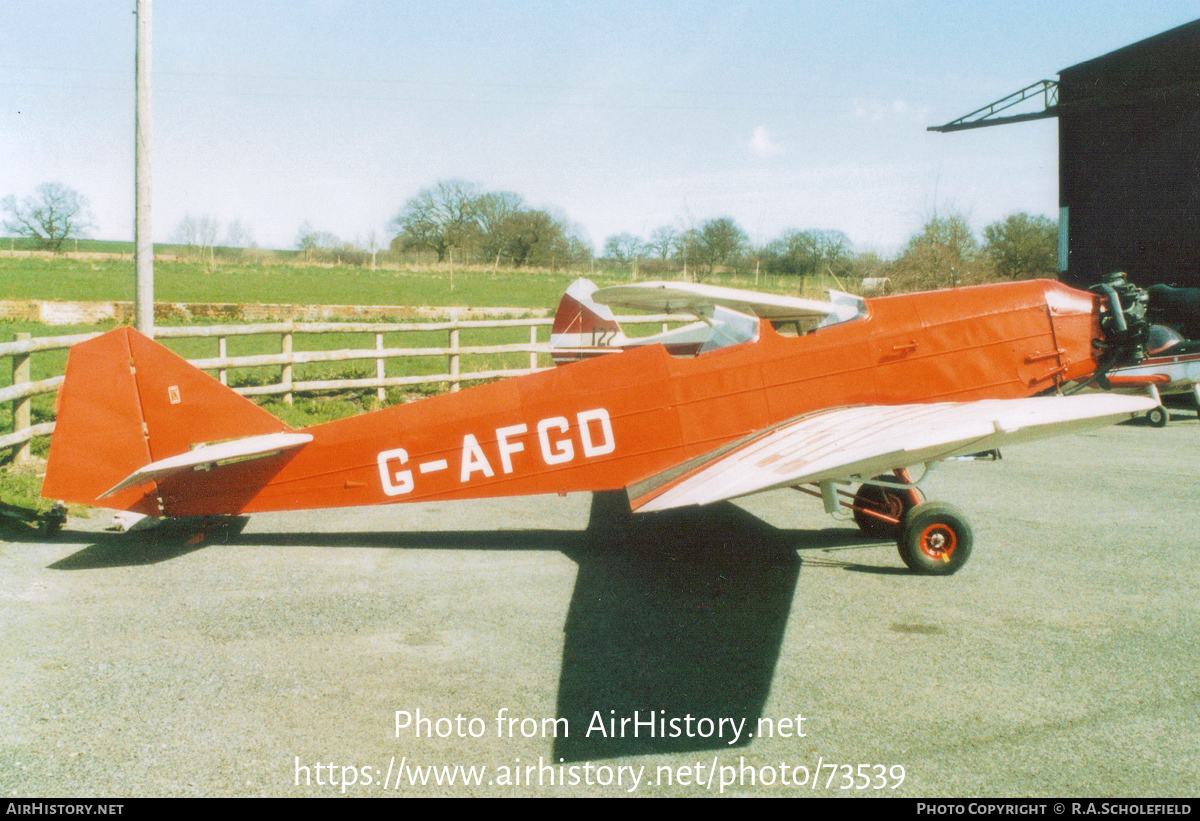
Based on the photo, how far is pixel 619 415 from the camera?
5715mm

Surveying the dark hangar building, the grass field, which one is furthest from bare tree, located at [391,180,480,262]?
the dark hangar building

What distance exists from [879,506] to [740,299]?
75.4 inches

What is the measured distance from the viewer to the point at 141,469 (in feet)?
17.1

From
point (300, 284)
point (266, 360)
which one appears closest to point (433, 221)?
point (300, 284)

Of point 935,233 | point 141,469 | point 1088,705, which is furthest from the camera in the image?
point 935,233

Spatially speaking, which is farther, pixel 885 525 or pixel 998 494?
pixel 998 494

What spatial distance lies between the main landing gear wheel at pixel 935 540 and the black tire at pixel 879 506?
0.54 meters

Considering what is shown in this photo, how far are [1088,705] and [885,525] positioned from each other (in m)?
2.76

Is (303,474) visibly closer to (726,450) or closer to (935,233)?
(726,450)

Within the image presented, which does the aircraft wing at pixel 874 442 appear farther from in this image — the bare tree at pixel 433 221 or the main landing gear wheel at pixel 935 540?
the bare tree at pixel 433 221

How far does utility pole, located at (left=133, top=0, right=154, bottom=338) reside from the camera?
324 inches

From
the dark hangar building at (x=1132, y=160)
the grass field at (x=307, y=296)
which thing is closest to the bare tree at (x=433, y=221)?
the grass field at (x=307, y=296)

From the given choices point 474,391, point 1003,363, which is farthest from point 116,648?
point 1003,363

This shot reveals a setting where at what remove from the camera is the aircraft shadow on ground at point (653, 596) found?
3570mm
